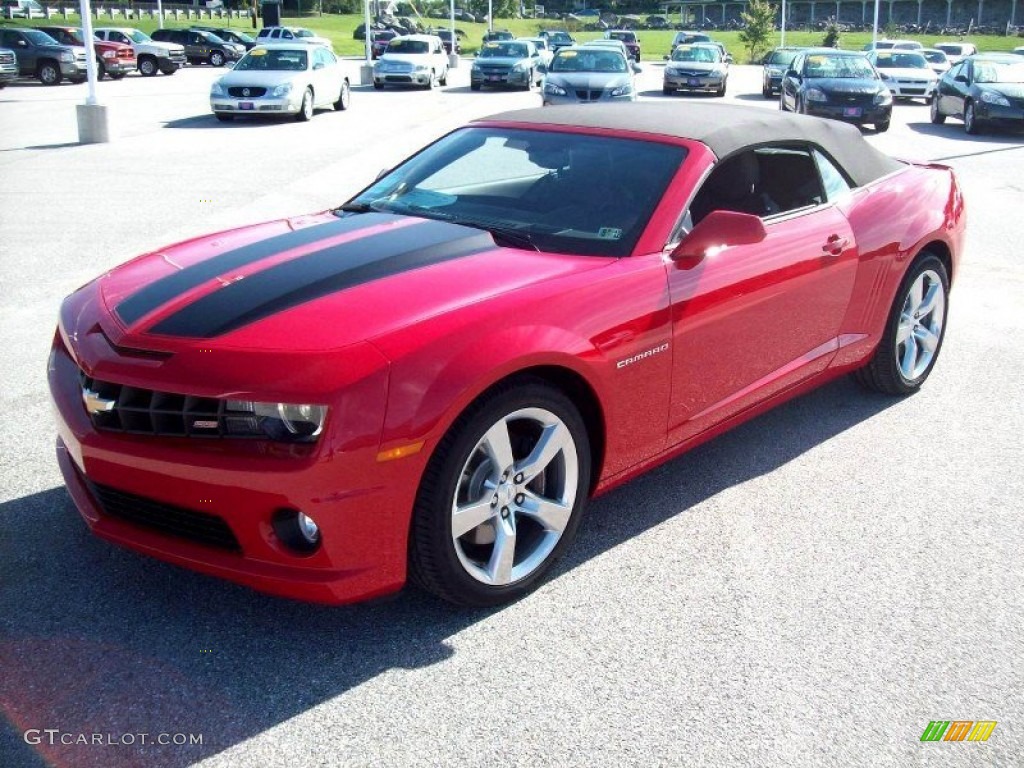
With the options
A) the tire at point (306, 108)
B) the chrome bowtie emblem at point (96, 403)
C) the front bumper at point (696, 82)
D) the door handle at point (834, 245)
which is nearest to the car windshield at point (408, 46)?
the front bumper at point (696, 82)

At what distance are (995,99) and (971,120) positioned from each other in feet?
2.16

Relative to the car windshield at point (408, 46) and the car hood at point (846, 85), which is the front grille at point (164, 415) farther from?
the car windshield at point (408, 46)

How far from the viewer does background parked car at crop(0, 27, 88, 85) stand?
3105 centimetres

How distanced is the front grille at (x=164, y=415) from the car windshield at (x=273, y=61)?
792 inches

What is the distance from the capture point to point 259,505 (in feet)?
9.53

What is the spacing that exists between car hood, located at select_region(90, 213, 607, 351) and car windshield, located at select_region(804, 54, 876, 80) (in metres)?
19.6

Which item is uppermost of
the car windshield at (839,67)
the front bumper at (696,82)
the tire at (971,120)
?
the car windshield at (839,67)

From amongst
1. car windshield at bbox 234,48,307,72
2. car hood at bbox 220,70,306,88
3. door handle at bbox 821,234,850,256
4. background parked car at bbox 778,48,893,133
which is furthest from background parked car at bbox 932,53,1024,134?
door handle at bbox 821,234,850,256

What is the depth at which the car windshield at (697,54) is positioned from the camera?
105ft

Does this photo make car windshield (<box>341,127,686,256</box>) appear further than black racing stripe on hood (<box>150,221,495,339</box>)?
Yes

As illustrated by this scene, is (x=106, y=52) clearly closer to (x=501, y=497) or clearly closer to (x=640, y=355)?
(x=640, y=355)

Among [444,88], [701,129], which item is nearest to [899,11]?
[444,88]

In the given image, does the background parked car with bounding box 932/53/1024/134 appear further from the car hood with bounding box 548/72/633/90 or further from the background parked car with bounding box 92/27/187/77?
the background parked car with bounding box 92/27/187/77

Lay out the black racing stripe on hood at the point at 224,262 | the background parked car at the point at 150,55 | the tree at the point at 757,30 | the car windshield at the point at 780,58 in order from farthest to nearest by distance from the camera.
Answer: the tree at the point at 757,30
the background parked car at the point at 150,55
the car windshield at the point at 780,58
the black racing stripe on hood at the point at 224,262
